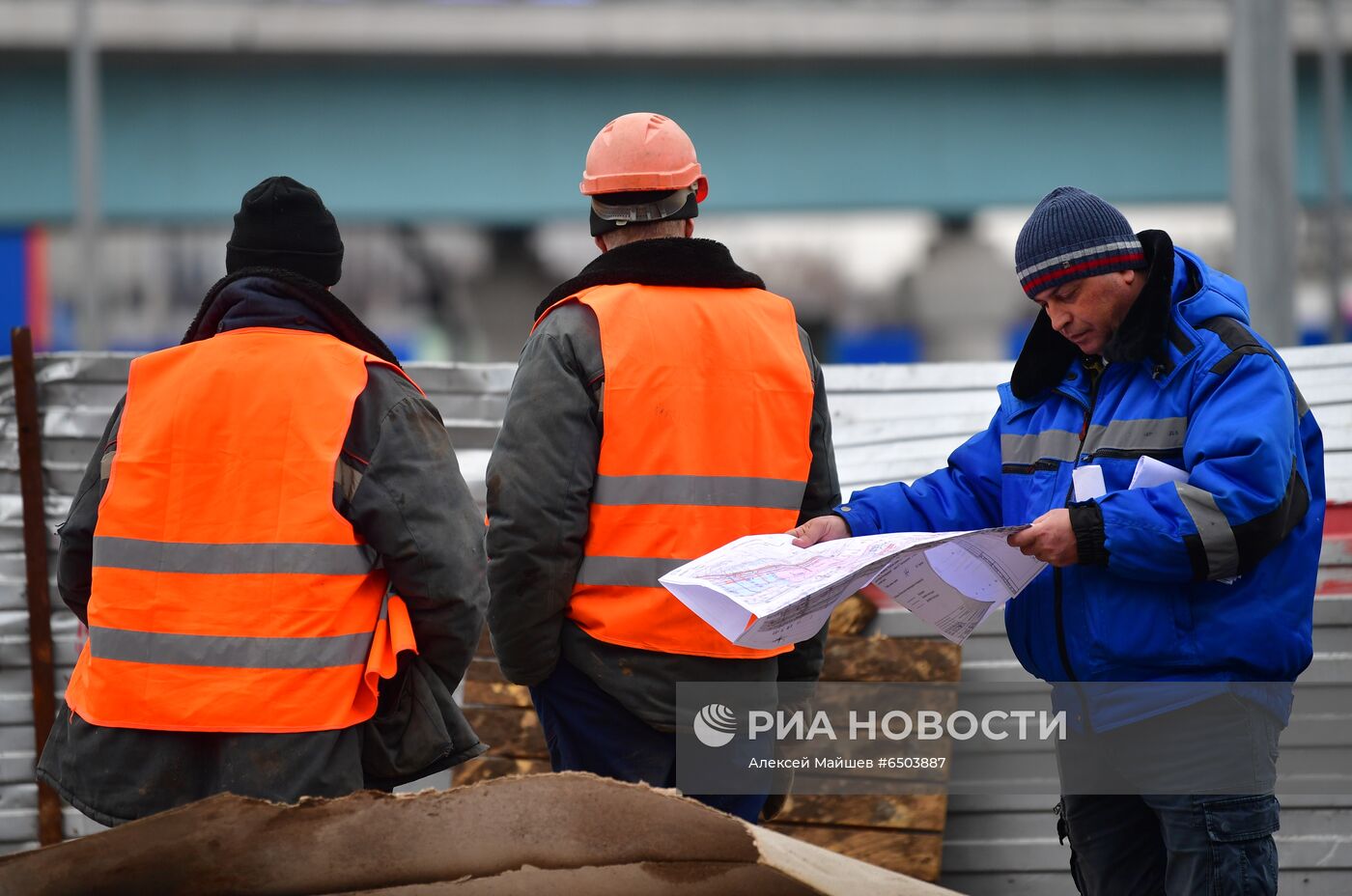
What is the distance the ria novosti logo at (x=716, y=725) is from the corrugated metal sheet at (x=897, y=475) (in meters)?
1.68

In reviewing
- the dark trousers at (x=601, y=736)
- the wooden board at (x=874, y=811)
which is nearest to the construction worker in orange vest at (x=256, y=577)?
the dark trousers at (x=601, y=736)

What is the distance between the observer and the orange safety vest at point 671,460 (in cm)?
344

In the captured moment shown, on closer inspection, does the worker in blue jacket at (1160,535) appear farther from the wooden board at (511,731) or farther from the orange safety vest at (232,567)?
the wooden board at (511,731)

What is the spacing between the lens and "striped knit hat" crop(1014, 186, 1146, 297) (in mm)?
2979

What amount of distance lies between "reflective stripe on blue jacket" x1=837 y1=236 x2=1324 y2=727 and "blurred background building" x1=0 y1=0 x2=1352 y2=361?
16012mm

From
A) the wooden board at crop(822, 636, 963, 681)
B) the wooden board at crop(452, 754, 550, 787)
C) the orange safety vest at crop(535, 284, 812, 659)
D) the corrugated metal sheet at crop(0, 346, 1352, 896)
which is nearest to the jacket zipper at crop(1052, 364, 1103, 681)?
the orange safety vest at crop(535, 284, 812, 659)

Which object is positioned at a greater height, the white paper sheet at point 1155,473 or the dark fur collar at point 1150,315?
the dark fur collar at point 1150,315

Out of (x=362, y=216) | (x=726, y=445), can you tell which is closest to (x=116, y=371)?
(x=726, y=445)

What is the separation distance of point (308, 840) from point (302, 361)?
55.7 inches

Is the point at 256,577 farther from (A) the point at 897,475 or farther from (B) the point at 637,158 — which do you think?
(A) the point at 897,475

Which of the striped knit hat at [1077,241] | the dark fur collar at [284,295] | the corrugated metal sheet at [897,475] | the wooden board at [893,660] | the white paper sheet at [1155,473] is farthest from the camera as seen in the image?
the wooden board at [893,660]

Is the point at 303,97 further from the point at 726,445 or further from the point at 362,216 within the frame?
the point at 726,445

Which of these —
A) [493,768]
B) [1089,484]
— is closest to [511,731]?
[493,768]

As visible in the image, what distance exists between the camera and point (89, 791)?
317 centimetres
